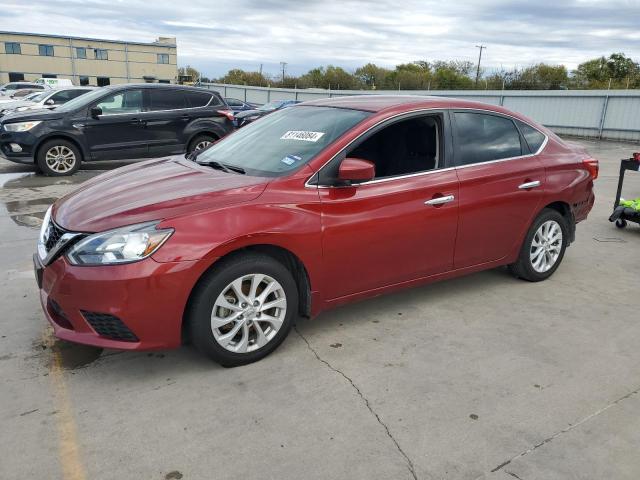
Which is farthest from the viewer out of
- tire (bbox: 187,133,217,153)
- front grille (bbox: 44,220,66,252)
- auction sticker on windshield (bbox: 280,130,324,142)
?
tire (bbox: 187,133,217,153)

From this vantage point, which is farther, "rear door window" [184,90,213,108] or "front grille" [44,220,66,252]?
"rear door window" [184,90,213,108]

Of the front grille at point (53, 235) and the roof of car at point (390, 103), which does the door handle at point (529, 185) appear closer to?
the roof of car at point (390, 103)

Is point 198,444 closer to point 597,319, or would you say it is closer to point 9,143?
point 597,319

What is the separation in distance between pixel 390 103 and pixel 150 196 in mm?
1916

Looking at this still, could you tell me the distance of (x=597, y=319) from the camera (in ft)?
13.7

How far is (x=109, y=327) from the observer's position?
2.99 m

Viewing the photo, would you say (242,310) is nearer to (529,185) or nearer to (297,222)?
(297,222)

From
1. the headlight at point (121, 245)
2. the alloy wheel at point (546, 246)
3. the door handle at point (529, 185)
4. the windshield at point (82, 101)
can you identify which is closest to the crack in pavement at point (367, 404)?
A: the headlight at point (121, 245)

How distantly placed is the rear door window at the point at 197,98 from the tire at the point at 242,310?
8288mm

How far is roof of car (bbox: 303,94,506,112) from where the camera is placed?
4.02 meters

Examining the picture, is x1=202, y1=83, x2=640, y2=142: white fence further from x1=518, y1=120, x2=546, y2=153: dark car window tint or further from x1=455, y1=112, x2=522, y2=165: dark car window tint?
x1=455, y1=112, x2=522, y2=165: dark car window tint

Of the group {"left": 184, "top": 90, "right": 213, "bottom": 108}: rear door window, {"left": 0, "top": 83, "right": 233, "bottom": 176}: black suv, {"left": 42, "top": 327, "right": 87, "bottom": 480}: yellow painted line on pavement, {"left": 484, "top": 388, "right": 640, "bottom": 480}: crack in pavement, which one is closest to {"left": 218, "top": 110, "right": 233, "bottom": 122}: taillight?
{"left": 0, "top": 83, "right": 233, "bottom": 176}: black suv

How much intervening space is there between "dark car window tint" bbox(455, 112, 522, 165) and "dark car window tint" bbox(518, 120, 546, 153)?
0.09 m

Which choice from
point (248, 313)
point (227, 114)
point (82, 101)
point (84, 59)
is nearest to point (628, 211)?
point (248, 313)
